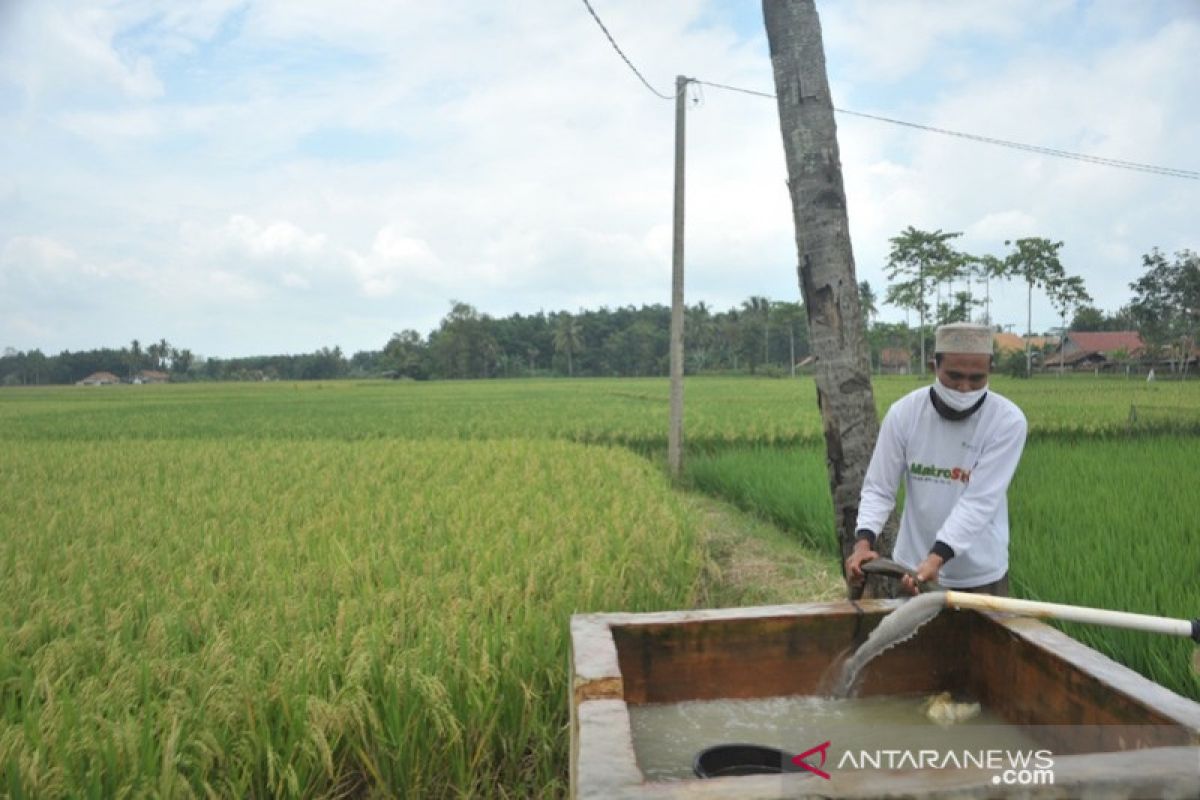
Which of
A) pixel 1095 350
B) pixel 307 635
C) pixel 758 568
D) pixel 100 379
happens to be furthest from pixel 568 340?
pixel 307 635

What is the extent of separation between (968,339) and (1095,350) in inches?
2133

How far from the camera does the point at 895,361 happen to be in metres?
52.7

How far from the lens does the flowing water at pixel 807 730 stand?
219 cm

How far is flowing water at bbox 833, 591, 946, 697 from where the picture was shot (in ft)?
6.99

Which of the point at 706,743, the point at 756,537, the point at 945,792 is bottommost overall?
the point at 756,537

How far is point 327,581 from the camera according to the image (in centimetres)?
379

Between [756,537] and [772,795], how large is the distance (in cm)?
598

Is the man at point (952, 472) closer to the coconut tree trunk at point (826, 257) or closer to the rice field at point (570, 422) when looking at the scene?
the coconut tree trunk at point (826, 257)

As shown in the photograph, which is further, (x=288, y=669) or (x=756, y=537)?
(x=756, y=537)

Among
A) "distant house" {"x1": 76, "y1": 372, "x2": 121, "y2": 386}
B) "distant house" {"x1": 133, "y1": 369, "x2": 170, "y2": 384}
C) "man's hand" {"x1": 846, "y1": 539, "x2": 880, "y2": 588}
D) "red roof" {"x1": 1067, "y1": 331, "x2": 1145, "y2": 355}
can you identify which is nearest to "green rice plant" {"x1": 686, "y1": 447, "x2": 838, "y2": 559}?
"man's hand" {"x1": 846, "y1": 539, "x2": 880, "y2": 588}

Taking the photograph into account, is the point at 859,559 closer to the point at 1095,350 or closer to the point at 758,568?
the point at 758,568

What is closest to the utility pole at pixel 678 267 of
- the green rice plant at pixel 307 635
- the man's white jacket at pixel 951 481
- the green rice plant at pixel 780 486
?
the green rice plant at pixel 780 486

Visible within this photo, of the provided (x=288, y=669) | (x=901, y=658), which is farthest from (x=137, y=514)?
(x=901, y=658)

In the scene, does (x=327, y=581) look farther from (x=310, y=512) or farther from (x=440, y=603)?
(x=310, y=512)
